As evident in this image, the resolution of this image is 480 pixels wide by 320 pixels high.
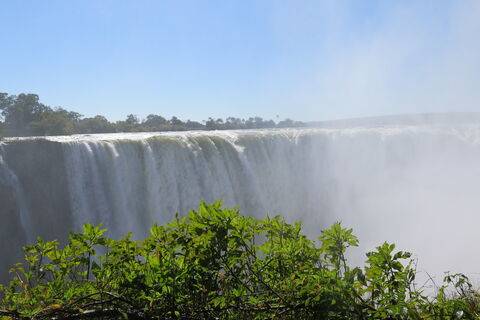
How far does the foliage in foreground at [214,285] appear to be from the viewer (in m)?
1.22

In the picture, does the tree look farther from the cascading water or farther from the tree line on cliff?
the cascading water

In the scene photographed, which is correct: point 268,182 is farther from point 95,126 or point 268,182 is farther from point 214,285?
point 95,126

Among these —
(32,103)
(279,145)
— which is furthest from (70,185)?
(32,103)

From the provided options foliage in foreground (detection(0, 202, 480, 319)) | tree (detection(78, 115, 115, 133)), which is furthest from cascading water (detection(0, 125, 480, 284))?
tree (detection(78, 115, 115, 133))

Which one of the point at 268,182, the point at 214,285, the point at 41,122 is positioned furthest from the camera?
the point at 41,122

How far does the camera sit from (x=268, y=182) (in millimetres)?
24516

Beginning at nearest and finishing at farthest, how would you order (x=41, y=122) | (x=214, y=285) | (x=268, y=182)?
(x=214, y=285) → (x=268, y=182) → (x=41, y=122)

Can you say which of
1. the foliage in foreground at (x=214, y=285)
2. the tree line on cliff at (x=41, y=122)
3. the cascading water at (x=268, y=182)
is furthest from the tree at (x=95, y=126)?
the foliage in foreground at (x=214, y=285)

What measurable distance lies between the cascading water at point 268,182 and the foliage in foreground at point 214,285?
53.3 feet

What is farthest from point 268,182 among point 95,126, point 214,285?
point 95,126

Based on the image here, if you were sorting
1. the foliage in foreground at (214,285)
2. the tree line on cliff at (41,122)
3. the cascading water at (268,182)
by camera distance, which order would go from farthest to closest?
the tree line on cliff at (41,122)
the cascading water at (268,182)
the foliage in foreground at (214,285)

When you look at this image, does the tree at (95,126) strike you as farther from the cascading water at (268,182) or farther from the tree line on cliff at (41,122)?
the cascading water at (268,182)

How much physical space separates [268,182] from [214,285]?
23230 mm

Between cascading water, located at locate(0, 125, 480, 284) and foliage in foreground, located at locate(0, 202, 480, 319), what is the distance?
16.2m
